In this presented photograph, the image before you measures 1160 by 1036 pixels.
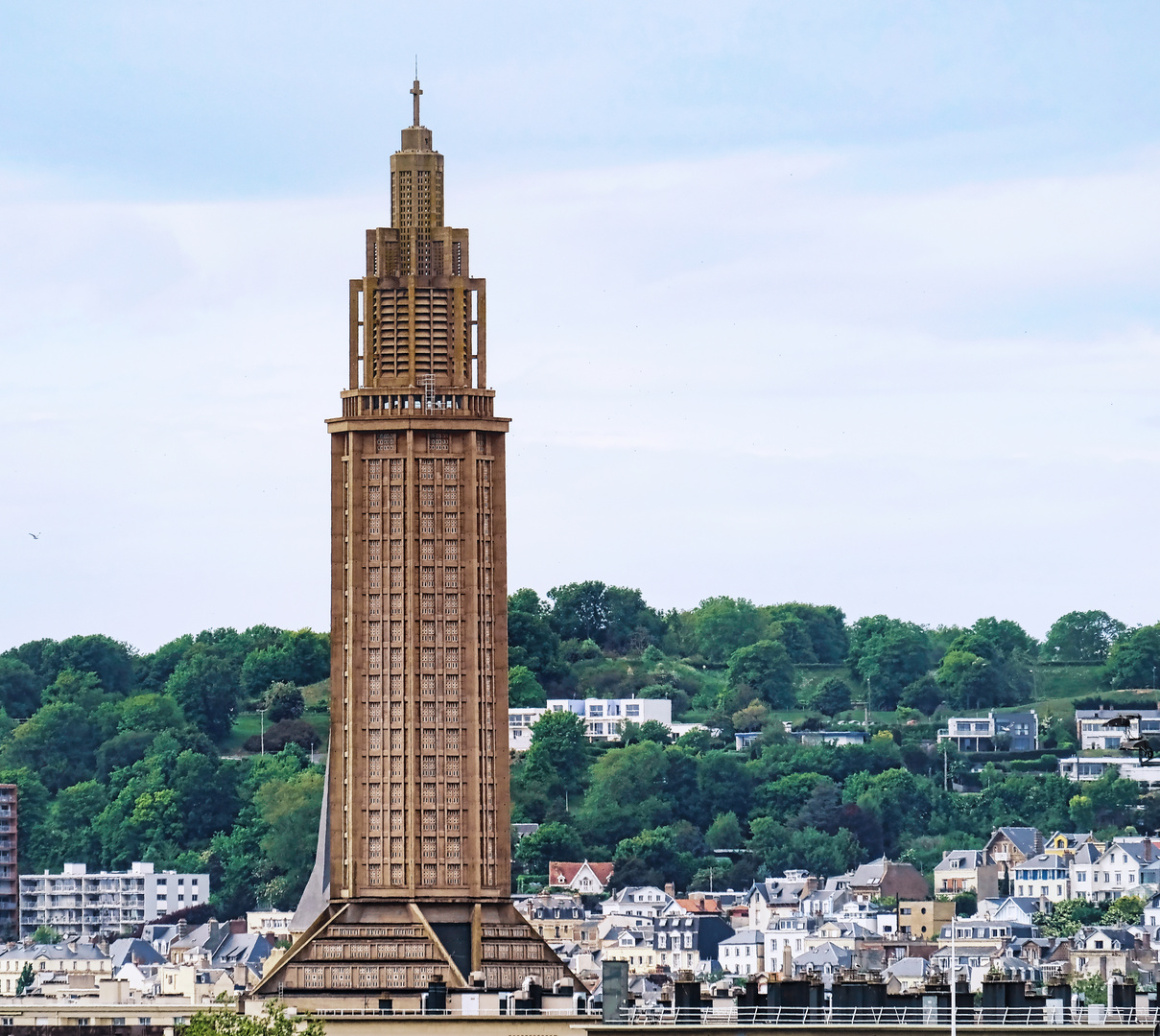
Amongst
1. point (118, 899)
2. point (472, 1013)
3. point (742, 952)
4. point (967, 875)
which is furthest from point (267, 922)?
point (472, 1013)

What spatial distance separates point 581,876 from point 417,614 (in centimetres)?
9454

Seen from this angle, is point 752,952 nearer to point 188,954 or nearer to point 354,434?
point 188,954

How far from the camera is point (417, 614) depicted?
101m

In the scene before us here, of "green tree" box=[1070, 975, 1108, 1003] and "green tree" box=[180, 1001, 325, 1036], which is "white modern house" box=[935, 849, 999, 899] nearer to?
"green tree" box=[1070, 975, 1108, 1003]

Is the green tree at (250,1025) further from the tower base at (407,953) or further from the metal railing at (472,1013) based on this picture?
the tower base at (407,953)

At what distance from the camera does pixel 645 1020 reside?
6750 centimetres

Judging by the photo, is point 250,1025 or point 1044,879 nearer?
point 250,1025

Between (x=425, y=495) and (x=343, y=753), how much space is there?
5.58 m

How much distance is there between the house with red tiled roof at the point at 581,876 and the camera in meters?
193

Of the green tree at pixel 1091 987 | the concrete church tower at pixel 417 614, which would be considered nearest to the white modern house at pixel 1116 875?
the green tree at pixel 1091 987

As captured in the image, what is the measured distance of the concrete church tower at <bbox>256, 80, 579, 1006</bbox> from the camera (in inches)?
3942

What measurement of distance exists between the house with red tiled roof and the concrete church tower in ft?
297

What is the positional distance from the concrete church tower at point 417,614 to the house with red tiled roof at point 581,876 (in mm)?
90654

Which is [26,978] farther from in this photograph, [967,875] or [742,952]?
[967,875]
